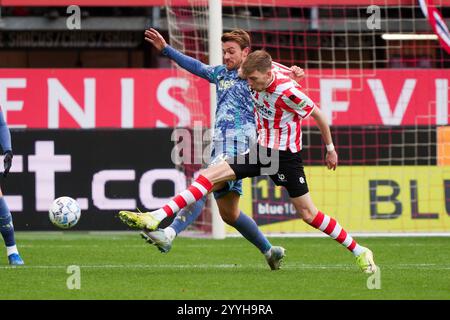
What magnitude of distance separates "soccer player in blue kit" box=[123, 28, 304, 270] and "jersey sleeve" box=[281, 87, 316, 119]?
48 centimetres

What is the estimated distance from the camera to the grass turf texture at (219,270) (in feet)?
24.6

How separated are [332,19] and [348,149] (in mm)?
6898

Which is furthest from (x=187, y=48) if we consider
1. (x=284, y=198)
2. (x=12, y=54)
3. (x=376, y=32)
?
(x=12, y=54)

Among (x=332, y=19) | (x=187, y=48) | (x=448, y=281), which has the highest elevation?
(x=332, y=19)

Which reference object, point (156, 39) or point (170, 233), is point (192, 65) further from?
point (170, 233)

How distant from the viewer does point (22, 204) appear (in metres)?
14.0

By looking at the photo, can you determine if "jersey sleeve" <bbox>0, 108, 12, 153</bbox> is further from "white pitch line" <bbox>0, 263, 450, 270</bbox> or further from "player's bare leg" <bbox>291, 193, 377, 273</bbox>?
"player's bare leg" <bbox>291, 193, 377, 273</bbox>

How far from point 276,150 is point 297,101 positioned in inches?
16.2

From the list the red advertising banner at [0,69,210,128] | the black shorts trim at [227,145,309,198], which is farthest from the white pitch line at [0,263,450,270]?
the red advertising banner at [0,69,210,128]

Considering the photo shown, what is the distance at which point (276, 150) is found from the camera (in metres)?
8.51

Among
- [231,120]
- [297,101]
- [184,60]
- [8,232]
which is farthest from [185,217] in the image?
[8,232]

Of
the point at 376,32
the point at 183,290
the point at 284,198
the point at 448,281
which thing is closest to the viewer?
the point at 183,290

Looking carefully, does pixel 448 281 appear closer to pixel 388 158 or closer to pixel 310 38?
pixel 388 158

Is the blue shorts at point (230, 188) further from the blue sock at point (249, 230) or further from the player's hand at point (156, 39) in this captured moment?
the player's hand at point (156, 39)
